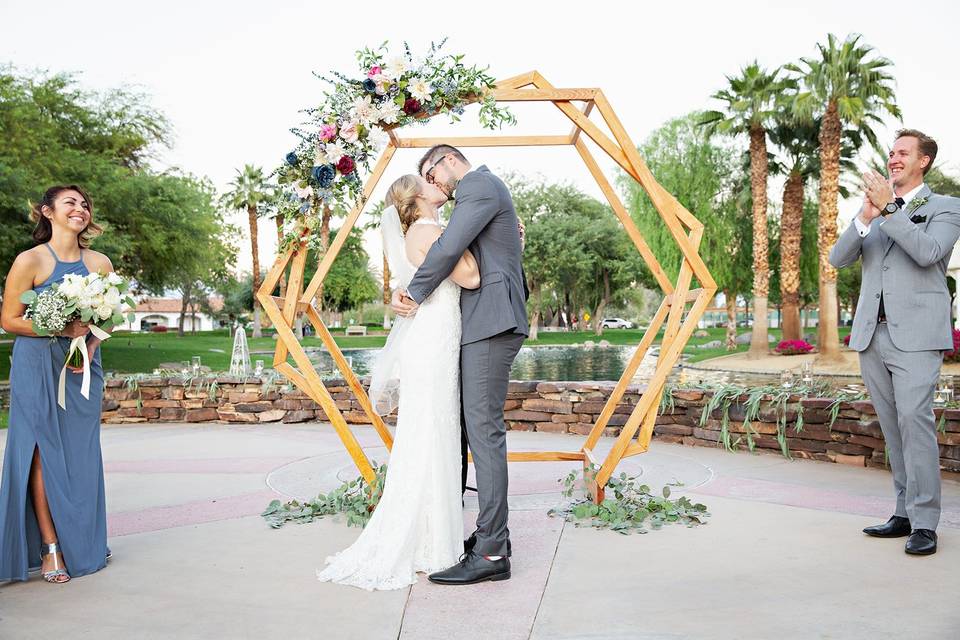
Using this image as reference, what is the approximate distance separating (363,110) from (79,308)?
1741 mm

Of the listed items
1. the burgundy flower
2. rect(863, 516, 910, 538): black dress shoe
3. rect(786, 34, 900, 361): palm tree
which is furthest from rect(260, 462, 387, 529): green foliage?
rect(786, 34, 900, 361): palm tree

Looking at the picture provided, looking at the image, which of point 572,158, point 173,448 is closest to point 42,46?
point 173,448

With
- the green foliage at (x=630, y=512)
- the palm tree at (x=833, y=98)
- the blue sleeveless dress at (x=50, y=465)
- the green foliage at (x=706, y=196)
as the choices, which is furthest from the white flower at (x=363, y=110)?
the green foliage at (x=706, y=196)

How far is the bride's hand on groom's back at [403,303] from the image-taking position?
3.49 m

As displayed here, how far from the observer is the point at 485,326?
3.40 metres

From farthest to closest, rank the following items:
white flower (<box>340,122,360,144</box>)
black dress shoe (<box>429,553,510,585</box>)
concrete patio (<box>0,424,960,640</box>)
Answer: white flower (<box>340,122,360,144</box>), black dress shoe (<box>429,553,510,585</box>), concrete patio (<box>0,424,960,640</box>)

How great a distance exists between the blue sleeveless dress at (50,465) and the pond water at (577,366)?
11.6 metres

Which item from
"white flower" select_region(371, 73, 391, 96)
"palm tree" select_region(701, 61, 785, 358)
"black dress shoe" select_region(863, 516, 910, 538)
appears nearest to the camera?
"black dress shoe" select_region(863, 516, 910, 538)

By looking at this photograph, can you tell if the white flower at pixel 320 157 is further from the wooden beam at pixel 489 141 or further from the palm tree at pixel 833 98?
the palm tree at pixel 833 98

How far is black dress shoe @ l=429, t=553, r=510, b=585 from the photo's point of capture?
10.6 ft

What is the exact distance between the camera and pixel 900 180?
3787mm

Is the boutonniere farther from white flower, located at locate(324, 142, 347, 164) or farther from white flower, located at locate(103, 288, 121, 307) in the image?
white flower, located at locate(103, 288, 121, 307)

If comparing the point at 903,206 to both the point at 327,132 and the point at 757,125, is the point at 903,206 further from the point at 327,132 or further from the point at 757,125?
the point at 757,125

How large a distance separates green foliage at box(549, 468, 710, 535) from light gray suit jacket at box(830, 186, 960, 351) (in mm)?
1292
